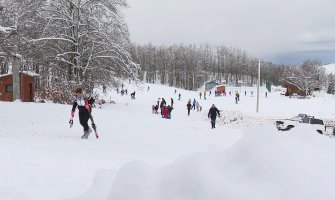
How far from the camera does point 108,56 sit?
3161 centimetres

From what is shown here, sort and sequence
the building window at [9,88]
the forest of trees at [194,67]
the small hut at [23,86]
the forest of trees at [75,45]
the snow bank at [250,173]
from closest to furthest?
the snow bank at [250,173] → the forest of trees at [75,45] → the small hut at [23,86] → the building window at [9,88] → the forest of trees at [194,67]

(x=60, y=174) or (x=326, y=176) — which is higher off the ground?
(x=326, y=176)

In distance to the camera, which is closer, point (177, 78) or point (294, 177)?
point (294, 177)

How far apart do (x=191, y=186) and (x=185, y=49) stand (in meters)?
173

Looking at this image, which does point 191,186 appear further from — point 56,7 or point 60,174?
point 56,7

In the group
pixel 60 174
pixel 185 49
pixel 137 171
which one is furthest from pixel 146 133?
pixel 185 49

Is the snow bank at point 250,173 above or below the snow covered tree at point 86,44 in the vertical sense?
below

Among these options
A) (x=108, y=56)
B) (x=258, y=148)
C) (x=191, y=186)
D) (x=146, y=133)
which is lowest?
(x=146, y=133)

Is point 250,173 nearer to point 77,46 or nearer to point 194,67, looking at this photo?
point 77,46

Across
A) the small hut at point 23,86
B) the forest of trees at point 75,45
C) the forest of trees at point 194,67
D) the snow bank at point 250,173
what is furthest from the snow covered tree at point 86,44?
the forest of trees at point 194,67

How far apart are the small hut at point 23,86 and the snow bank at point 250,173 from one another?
33646 millimetres

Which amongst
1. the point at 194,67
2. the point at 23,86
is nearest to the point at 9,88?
the point at 23,86

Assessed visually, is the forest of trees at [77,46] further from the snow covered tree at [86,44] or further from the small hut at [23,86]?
the small hut at [23,86]

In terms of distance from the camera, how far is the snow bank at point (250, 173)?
2.33 m
